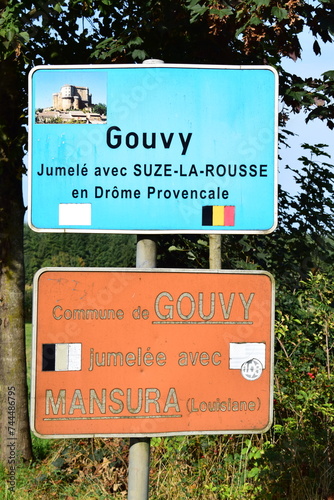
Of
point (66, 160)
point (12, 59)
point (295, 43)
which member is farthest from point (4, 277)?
point (66, 160)

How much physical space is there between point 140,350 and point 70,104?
90cm

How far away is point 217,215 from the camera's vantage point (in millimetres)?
2627

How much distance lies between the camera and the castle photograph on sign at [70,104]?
8.59 feet

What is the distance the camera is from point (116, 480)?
5.65m

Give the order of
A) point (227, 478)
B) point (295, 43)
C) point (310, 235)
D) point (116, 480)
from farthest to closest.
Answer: point (310, 235), point (295, 43), point (116, 480), point (227, 478)

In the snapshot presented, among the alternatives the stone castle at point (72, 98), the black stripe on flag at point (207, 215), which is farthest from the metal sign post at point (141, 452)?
the stone castle at point (72, 98)

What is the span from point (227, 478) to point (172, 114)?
10.9 feet

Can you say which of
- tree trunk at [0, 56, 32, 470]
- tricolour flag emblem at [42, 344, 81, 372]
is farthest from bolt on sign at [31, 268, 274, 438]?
tree trunk at [0, 56, 32, 470]

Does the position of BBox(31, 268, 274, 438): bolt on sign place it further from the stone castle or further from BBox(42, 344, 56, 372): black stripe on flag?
the stone castle

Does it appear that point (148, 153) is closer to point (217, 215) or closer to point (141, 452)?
point (217, 215)

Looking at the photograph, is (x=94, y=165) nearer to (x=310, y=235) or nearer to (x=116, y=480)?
(x=116, y=480)

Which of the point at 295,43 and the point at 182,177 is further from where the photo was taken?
the point at 295,43

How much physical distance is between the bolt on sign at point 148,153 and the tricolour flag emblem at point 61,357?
16.1 inches

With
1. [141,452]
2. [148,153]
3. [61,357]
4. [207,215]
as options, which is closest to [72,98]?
[148,153]
